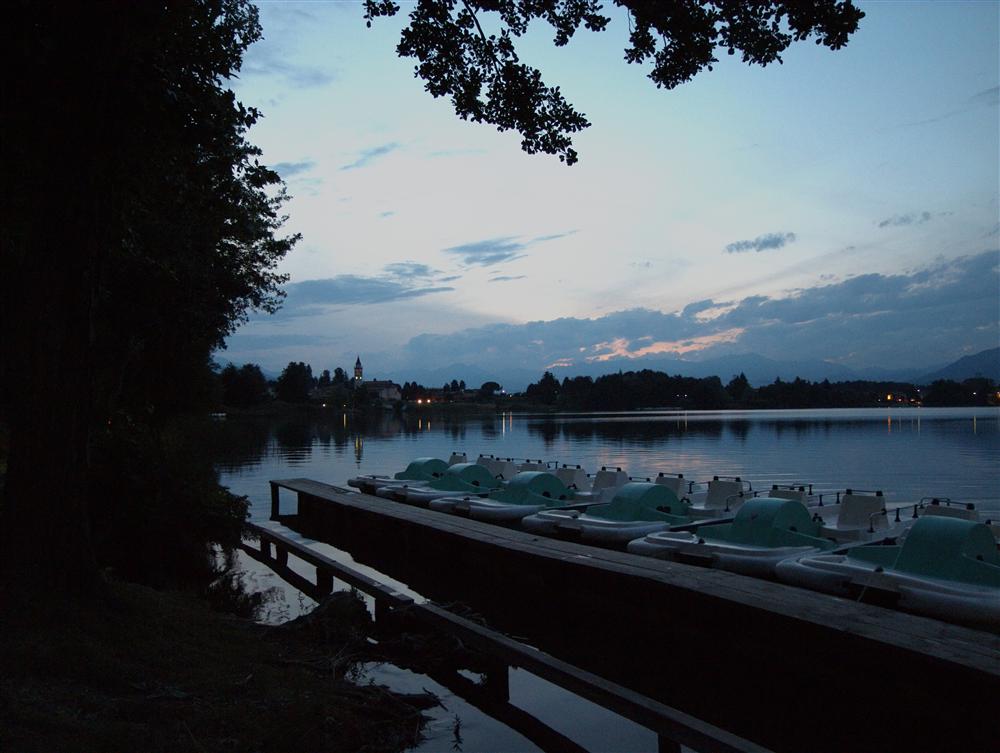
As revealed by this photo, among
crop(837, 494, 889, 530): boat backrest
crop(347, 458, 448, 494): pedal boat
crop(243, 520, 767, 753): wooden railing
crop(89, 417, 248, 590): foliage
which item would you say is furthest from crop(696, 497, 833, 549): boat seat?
crop(347, 458, 448, 494): pedal boat

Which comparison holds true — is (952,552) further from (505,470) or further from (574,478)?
(505,470)

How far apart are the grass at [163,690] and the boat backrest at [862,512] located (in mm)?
9995

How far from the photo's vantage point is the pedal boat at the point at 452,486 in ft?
67.7

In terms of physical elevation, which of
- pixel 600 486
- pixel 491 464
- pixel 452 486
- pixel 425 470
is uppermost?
pixel 491 464

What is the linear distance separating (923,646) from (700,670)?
2.91 meters

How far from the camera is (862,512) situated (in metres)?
14.0

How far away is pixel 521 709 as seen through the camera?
25.3 ft

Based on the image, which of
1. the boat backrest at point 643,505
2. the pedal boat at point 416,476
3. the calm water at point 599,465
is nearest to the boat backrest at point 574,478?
the boat backrest at point 643,505

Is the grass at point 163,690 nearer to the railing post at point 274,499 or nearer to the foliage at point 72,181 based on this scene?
the foliage at point 72,181

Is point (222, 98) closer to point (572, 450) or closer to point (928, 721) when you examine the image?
point (928, 721)

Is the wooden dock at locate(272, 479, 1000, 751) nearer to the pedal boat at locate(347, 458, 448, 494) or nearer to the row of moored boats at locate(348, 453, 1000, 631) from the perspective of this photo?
the row of moored boats at locate(348, 453, 1000, 631)

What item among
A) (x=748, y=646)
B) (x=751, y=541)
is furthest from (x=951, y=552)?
(x=748, y=646)

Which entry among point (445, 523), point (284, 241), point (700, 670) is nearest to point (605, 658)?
point (700, 670)

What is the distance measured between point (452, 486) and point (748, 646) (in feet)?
45.2
